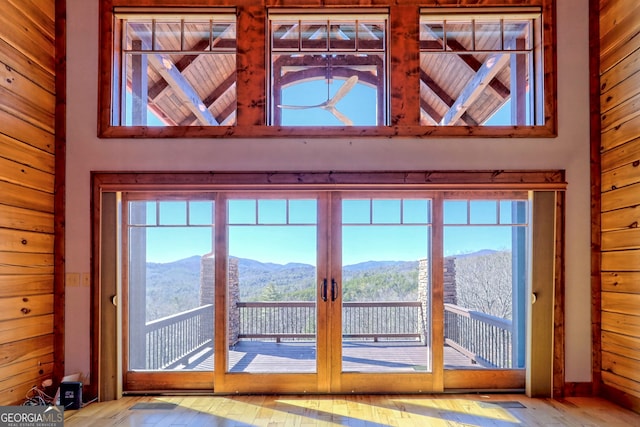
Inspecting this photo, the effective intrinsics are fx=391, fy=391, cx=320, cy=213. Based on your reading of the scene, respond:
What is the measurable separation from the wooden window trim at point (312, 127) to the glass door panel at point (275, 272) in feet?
2.56

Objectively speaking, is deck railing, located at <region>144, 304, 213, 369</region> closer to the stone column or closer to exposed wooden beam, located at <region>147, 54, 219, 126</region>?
the stone column

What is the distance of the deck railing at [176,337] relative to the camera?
→ 3.95 meters

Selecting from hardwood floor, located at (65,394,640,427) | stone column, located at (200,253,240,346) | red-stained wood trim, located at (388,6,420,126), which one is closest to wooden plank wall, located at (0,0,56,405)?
hardwood floor, located at (65,394,640,427)

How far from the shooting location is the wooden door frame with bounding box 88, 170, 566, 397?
3.81 metres

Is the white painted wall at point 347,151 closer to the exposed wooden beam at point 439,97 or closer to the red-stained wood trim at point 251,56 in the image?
the exposed wooden beam at point 439,97

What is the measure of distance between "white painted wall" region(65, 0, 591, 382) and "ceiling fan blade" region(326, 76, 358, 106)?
41 centimetres

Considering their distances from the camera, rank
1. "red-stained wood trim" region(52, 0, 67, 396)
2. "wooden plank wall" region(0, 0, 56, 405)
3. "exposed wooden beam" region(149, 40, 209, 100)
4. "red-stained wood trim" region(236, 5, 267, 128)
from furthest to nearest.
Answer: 1. "exposed wooden beam" region(149, 40, 209, 100)
2. "red-stained wood trim" region(236, 5, 267, 128)
3. "red-stained wood trim" region(52, 0, 67, 396)
4. "wooden plank wall" region(0, 0, 56, 405)

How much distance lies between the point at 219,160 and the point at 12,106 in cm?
176

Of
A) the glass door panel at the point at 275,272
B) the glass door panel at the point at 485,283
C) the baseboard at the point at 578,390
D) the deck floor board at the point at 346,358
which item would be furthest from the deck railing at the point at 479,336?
the glass door panel at the point at 275,272

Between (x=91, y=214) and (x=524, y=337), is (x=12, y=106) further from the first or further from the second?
(x=524, y=337)

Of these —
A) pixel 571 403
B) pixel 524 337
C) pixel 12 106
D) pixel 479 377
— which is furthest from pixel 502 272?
pixel 12 106

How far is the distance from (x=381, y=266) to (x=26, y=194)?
3354 mm

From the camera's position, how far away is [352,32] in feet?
13.5

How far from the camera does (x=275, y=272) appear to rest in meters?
4.00
